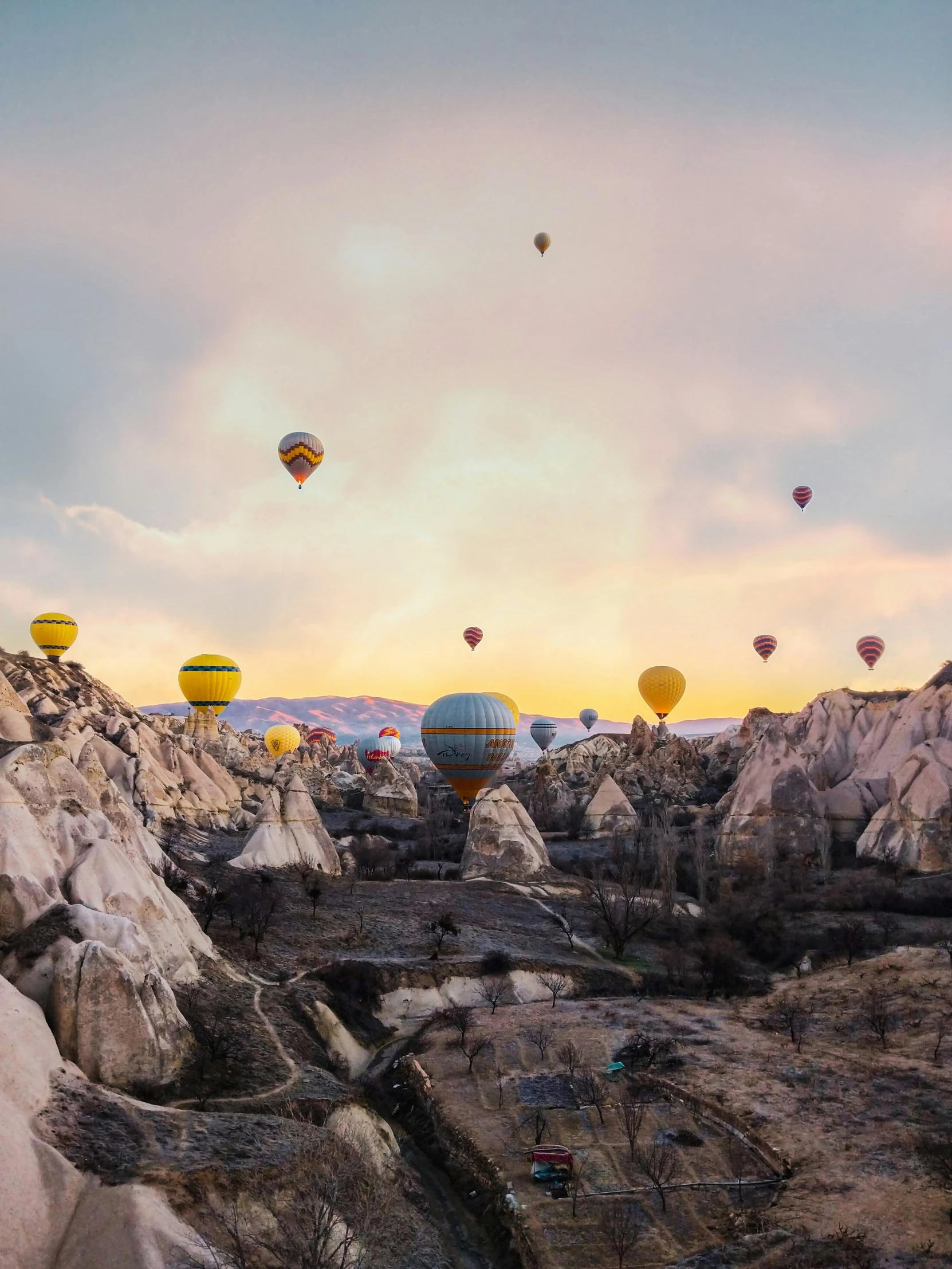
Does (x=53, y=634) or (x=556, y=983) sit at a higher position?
(x=53, y=634)

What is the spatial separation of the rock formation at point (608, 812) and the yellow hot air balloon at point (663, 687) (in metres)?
36.8

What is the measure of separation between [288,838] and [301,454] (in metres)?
32.1

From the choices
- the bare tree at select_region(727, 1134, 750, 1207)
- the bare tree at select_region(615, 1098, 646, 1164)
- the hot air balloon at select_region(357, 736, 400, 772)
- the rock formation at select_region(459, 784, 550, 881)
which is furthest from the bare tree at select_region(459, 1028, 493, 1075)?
the hot air balloon at select_region(357, 736, 400, 772)

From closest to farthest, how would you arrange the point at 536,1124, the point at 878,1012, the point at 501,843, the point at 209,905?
the point at 536,1124 → the point at 878,1012 → the point at 209,905 → the point at 501,843

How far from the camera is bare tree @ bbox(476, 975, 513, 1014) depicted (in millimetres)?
33375

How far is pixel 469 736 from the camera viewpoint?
5938cm

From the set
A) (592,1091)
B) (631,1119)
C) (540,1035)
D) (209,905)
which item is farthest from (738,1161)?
(209,905)

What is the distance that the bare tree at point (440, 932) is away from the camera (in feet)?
121

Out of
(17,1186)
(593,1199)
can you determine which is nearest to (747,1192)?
(593,1199)

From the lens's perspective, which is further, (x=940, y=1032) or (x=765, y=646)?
(x=765, y=646)

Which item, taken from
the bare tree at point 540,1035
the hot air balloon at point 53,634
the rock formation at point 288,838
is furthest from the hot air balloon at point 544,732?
the bare tree at point 540,1035

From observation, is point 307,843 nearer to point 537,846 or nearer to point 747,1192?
point 537,846

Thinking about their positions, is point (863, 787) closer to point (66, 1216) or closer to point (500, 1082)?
point (500, 1082)

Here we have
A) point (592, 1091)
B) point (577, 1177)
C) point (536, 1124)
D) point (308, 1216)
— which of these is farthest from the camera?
point (592, 1091)
